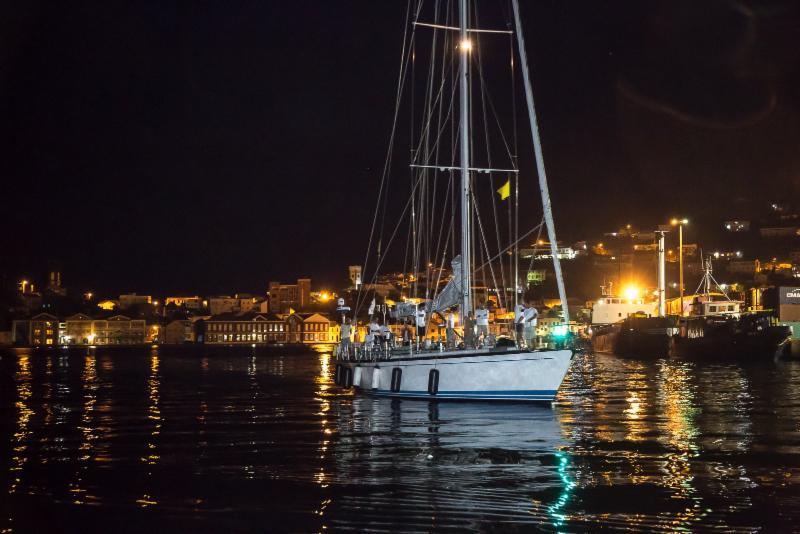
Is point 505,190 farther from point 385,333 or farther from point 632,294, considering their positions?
point 632,294

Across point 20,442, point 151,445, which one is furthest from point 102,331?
point 151,445

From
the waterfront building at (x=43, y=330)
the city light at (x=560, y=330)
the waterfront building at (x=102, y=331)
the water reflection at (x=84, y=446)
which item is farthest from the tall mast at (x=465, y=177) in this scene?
the waterfront building at (x=102, y=331)

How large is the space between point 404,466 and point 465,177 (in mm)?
14349

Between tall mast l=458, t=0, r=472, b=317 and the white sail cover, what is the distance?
0.52m

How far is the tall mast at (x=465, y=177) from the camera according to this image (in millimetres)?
28500

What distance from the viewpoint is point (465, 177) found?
2894 cm

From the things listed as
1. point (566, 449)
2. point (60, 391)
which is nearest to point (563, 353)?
point (566, 449)

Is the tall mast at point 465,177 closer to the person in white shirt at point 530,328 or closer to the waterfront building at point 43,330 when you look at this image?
the person in white shirt at point 530,328

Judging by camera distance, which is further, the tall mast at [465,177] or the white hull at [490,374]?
the tall mast at [465,177]

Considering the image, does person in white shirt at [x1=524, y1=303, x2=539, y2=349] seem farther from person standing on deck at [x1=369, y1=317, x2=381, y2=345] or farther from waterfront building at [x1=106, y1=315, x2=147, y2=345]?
waterfront building at [x1=106, y1=315, x2=147, y2=345]

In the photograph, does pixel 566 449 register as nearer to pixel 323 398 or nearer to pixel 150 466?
pixel 150 466

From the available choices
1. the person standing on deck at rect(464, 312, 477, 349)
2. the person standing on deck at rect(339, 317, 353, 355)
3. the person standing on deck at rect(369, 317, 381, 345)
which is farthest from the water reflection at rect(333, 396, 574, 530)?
the person standing on deck at rect(339, 317, 353, 355)

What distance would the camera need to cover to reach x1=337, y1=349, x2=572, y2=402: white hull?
2633 cm

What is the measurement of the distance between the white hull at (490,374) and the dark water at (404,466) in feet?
1.87
